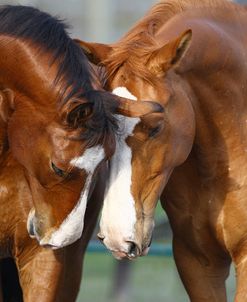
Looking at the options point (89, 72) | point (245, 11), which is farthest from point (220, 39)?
point (89, 72)

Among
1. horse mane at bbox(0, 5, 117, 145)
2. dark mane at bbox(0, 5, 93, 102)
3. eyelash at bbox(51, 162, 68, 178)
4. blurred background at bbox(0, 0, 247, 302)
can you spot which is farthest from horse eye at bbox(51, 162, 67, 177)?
blurred background at bbox(0, 0, 247, 302)

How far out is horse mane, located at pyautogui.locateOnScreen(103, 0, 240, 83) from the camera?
20.2ft

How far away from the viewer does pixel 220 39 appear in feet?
21.3

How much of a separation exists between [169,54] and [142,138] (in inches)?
18.3

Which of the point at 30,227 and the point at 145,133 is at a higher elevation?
the point at 145,133

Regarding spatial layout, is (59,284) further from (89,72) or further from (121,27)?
(121,27)

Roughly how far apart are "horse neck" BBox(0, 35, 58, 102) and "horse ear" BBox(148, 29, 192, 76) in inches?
20.9

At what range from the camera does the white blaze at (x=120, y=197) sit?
5.95 m

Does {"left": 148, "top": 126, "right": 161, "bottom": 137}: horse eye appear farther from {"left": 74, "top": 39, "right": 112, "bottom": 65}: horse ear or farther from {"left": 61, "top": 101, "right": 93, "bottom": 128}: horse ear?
{"left": 74, "top": 39, "right": 112, "bottom": 65}: horse ear

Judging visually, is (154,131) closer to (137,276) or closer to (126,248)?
(126,248)

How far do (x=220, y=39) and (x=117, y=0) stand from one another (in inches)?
425

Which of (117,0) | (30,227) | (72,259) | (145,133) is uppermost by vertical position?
(145,133)

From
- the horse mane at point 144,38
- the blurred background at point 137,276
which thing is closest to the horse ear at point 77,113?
the horse mane at point 144,38

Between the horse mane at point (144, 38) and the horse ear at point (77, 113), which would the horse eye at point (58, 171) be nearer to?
the horse ear at point (77, 113)
